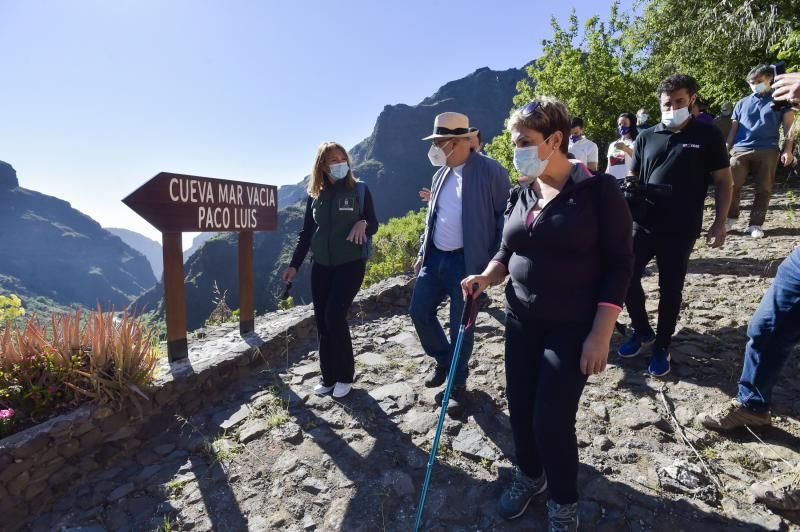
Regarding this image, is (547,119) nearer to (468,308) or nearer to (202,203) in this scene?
(468,308)

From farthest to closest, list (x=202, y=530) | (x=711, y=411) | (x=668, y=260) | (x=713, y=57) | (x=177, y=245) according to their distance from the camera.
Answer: (x=713, y=57) < (x=177, y=245) < (x=668, y=260) < (x=711, y=411) < (x=202, y=530)

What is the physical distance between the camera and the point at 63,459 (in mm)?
2855

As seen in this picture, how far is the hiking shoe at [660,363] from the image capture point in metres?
3.35

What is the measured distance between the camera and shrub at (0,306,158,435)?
114 inches

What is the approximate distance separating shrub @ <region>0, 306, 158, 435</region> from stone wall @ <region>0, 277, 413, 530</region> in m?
0.14

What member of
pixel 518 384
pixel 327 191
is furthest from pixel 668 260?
pixel 327 191

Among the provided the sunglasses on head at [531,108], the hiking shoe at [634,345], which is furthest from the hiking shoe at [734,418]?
the sunglasses on head at [531,108]

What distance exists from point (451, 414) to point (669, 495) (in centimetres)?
147

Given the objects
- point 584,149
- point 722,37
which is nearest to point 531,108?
point 584,149

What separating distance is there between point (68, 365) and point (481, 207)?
3355 mm

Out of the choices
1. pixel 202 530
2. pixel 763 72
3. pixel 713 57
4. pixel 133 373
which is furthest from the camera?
pixel 713 57

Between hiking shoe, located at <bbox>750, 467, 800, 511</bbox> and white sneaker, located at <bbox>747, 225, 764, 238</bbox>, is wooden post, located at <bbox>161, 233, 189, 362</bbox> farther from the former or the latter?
white sneaker, located at <bbox>747, 225, 764, 238</bbox>

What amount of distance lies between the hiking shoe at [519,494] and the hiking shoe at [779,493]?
43.0 inches

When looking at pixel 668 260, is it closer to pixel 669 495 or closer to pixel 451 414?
pixel 669 495
